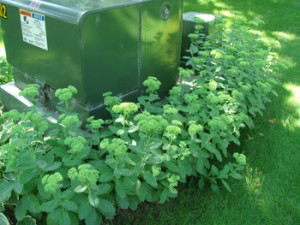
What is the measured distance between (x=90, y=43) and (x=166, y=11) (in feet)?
3.05

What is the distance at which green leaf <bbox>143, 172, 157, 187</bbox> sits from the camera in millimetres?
1984

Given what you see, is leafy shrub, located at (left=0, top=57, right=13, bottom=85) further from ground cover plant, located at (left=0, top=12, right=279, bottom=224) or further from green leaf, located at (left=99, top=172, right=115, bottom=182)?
green leaf, located at (left=99, top=172, right=115, bottom=182)

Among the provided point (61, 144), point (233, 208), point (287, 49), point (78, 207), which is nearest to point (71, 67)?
→ point (61, 144)

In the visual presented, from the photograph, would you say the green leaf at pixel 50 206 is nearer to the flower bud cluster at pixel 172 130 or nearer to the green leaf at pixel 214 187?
the flower bud cluster at pixel 172 130

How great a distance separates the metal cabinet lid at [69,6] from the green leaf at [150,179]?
1146 millimetres

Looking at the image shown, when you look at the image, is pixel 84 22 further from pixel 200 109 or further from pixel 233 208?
pixel 233 208

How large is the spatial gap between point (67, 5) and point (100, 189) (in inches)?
53.7

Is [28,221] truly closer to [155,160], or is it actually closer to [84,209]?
[84,209]

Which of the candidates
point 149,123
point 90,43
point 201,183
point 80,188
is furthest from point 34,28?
point 201,183

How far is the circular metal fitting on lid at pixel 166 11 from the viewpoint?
282cm

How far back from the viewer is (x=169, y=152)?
2.11 meters

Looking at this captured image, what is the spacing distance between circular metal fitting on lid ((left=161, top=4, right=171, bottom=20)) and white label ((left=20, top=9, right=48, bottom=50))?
105 centimetres

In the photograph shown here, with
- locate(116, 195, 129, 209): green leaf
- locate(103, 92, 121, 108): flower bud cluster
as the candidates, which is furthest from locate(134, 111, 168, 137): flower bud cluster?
locate(116, 195, 129, 209): green leaf

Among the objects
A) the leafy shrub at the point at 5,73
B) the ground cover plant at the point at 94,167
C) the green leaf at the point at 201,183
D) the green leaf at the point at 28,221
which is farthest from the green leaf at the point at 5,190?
the leafy shrub at the point at 5,73
